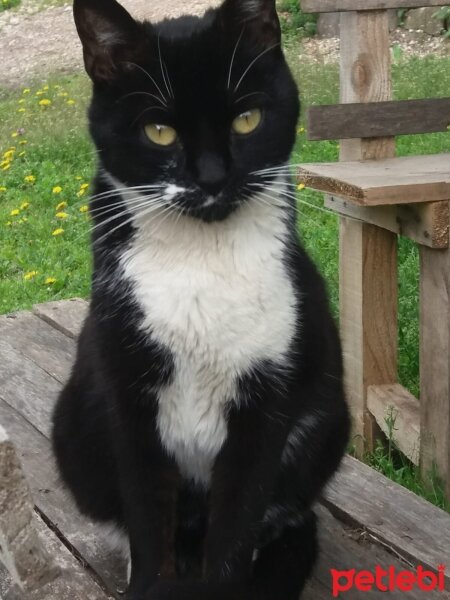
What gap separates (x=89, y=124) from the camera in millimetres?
1528

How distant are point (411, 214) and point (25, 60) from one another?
8435mm

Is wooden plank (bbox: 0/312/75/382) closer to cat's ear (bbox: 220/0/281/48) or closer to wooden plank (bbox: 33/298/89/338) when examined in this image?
wooden plank (bbox: 33/298/89/338)

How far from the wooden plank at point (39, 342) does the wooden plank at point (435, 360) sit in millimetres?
1020

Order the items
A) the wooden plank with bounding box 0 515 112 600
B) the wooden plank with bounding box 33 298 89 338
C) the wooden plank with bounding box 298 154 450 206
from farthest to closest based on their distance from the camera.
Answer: the wooden plank with bounding box 33 298 89 338 → the wooden plank with bounding box 298 154 450 206 → the wooden plank with bounding box 0 515 112 600

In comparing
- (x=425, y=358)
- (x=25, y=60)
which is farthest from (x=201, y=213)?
(x=25, y=60)

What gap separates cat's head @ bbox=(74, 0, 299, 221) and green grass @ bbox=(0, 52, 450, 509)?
0.28 metres

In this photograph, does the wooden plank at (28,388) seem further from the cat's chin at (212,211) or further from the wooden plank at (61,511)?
the cat's chin at (212,211)

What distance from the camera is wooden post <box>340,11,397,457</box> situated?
2.39 meters

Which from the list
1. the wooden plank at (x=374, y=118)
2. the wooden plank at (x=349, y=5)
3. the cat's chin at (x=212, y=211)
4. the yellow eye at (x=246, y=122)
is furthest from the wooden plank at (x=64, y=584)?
the wooden plank at (x=349, y=5)

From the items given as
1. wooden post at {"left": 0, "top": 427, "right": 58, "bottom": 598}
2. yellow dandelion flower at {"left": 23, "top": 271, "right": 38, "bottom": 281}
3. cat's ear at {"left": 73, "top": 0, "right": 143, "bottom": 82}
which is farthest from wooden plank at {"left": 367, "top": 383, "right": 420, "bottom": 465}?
yellow dandelion flower at {"left": 23, "top": 271, "right": 38, "bottom": 281}

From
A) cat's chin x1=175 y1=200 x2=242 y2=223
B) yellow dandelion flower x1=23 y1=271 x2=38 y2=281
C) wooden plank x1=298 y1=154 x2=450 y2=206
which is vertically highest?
cat's chin x1=175 y1=200 x2=242 y2=223

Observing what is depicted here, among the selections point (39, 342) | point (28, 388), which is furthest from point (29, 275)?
point (28, 388)

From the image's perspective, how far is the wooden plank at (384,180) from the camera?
200 centimetres

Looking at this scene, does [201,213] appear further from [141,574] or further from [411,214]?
[411,214]
